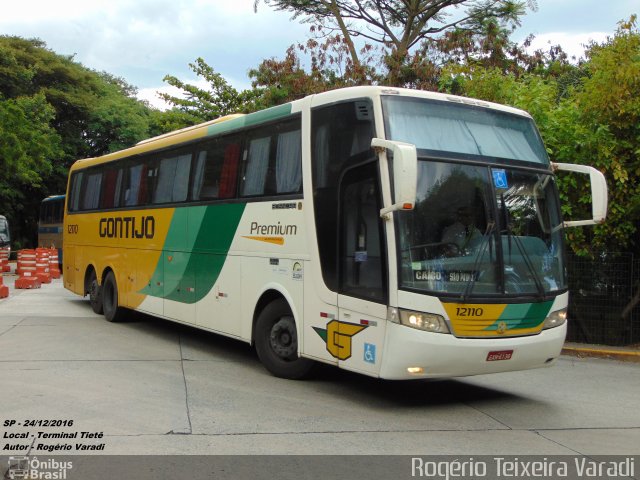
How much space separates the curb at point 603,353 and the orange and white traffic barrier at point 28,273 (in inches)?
621

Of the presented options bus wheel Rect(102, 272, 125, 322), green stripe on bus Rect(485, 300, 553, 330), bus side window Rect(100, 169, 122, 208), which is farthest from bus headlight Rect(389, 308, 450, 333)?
bus side window Rect(100, 169, 122, 208)

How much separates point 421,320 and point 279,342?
8.05 ft

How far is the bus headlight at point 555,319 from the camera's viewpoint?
729 cm

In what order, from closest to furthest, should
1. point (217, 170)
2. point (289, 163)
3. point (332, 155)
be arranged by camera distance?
1. point (332, 155)
2. point (289, 163)
3. point (217, 170)

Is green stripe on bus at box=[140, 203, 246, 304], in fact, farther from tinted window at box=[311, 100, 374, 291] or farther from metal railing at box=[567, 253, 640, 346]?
metal railing at box=[567, 253, 640, 346]

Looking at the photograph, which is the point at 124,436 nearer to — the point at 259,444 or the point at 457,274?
the point at 259,444

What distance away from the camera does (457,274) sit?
6.73 m

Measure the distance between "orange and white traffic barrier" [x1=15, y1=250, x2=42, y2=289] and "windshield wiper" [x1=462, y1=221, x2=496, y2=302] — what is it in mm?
17136

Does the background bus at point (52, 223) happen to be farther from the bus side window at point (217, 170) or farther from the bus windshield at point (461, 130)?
the bus windshield at point (461, 130)

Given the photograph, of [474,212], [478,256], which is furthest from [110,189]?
[478,256]

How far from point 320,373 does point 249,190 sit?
101 inches

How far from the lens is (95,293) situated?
1455 cm

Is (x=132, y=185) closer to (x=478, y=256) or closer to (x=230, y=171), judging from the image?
(x=230, y=171)
